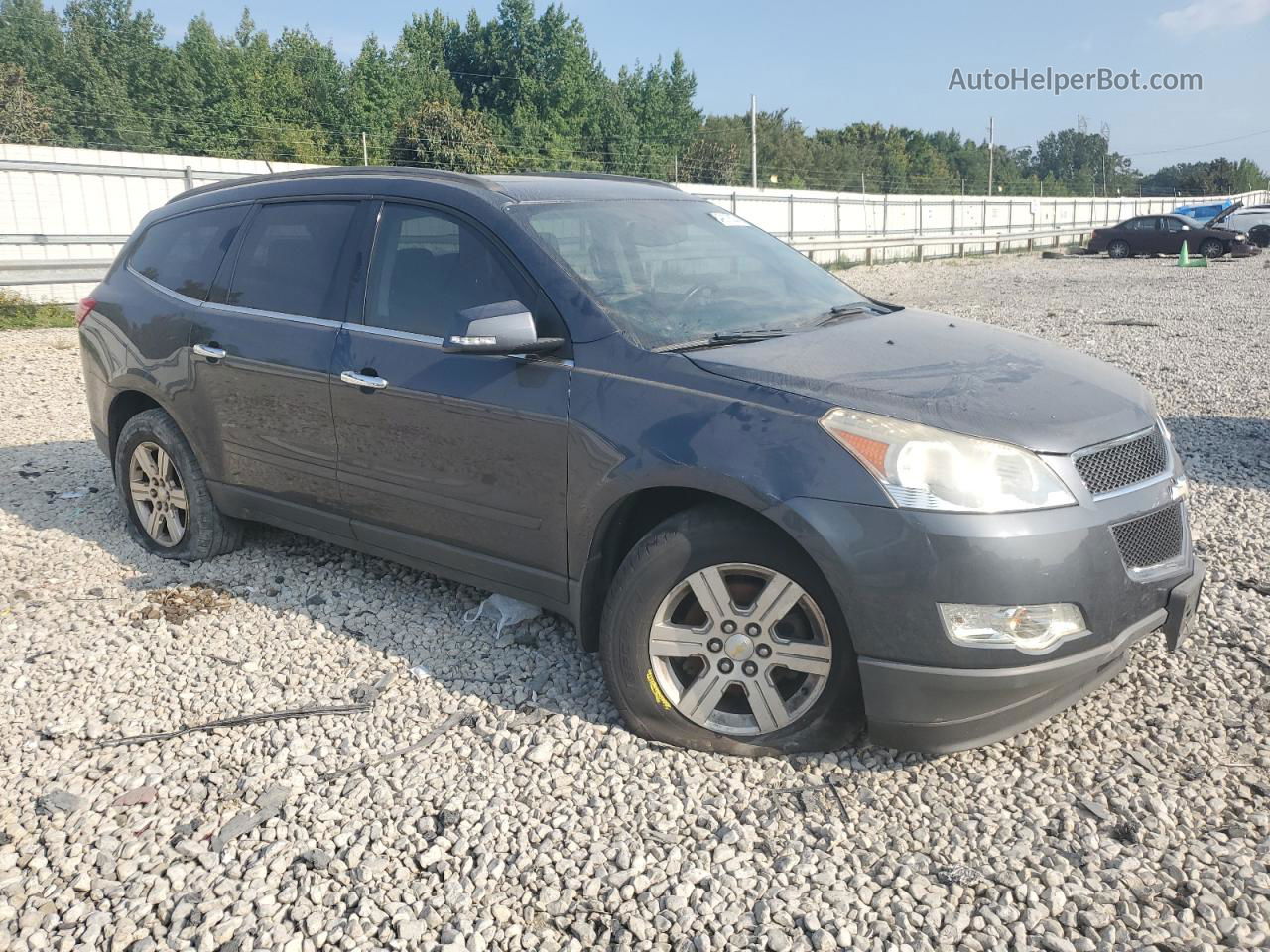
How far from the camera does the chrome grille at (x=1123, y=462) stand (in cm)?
296

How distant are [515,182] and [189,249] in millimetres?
1942

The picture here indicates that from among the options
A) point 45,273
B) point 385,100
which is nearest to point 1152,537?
point 45,273

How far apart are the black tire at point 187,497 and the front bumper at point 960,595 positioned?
3262mm

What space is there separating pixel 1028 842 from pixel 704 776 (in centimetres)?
96

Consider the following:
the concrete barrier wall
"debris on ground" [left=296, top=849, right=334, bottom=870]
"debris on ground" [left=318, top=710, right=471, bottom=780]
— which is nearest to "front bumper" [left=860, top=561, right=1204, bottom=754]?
"debris on ground" [left=318, top=710, right=471, bottom=780]

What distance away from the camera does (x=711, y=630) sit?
320cm

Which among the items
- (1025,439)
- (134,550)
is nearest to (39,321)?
(134,550)

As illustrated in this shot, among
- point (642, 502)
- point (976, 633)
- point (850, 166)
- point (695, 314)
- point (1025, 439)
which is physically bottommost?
point (976, 633)

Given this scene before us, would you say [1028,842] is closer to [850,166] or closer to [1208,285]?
[1208,285]

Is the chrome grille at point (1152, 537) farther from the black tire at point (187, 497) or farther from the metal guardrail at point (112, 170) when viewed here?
the metal guardrail at point (112, 170)

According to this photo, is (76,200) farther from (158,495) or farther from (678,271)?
(678,271)

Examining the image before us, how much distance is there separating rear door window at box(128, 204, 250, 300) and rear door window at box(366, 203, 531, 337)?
1163mm

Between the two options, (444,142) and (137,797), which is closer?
(137,797)

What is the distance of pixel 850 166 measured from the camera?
84.6 meters
